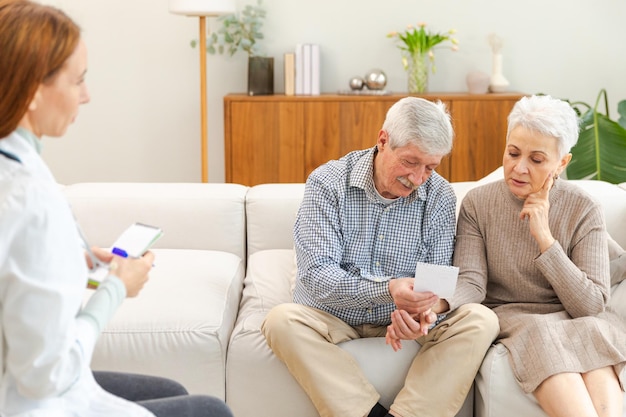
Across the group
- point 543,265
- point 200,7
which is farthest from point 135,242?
point 200,7

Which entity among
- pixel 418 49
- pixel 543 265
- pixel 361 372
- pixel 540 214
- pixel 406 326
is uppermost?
pixel 418 49

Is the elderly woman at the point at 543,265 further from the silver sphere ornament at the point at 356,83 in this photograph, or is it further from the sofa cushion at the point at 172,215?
the silver sphere ornament at the point at 356,83

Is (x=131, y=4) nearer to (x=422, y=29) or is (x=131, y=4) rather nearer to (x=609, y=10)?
(x=422, y=29)

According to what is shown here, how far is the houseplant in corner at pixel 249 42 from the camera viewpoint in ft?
15.7

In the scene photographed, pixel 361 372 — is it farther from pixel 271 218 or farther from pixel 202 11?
pixel 202 11

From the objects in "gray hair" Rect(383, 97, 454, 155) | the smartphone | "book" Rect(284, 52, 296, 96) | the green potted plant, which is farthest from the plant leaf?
the smartphone

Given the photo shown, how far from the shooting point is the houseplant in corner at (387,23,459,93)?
15.7 feet

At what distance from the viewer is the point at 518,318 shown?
251 cm

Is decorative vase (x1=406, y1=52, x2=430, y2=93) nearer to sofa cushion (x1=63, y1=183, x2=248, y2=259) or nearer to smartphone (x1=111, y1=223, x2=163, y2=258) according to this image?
sofa cushion (x1=63, y1=183, x2=248, y2=259)

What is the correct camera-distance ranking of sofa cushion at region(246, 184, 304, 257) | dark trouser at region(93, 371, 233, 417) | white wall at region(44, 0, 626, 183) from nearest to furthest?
→ dark trouser at region(93, 371, 233, 417), sofa cushion at region(246, 184, 304, 257), white wall at region(44, 0, 626, 183)

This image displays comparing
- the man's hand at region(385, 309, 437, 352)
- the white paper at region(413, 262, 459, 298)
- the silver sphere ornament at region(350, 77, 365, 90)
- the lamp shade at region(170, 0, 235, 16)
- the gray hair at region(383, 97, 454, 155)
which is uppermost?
the lamp shade at region(170, 0, 235, 16)

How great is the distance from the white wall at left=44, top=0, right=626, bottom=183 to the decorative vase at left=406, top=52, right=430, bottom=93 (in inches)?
7.8

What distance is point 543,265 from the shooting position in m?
2.48

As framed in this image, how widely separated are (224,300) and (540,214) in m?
0.96
